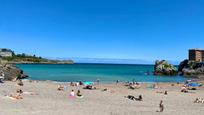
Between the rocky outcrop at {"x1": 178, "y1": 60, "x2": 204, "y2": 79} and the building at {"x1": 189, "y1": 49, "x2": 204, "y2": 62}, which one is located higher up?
the building at {"x1": 189, "y1": 49, "x2": 204, "y2": 62}

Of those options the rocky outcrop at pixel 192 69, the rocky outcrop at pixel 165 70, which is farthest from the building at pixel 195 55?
the rocky outcrop at pixel 165 70

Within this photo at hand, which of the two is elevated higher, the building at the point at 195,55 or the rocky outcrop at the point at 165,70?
the building at the point at 195,55

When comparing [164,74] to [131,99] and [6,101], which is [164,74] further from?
[6,101]

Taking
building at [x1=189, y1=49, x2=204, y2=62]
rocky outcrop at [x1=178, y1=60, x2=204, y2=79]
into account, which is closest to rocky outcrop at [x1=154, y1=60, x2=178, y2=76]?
rocky outcrop at [x1=178, y1=60, x2=204, y2=79]

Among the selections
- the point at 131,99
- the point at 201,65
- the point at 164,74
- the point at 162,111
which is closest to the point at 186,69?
the point at 201,65

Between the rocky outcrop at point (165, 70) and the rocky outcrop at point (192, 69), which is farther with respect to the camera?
the rocky outcrop at point (192, 69)

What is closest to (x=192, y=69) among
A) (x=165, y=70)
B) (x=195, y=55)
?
(x=165, y=70)

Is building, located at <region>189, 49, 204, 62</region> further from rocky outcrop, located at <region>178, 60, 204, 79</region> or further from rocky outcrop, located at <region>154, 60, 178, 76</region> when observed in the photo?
rocky outcrop, located at <region>154, 60, 178, 76</region>

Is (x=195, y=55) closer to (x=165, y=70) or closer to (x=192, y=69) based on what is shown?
(x=192, y=69)

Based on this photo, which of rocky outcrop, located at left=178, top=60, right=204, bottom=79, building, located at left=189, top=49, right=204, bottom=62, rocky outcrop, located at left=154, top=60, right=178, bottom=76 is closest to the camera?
rocky outcrop, located at left=154, top=60, right=178, bottom=76

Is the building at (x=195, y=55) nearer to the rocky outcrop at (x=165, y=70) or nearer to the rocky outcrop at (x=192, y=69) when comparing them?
the rocky outcrop at (x=192, y=69)

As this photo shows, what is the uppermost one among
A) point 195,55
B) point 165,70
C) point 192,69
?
point 195,55

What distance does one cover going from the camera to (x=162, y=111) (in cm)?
3059

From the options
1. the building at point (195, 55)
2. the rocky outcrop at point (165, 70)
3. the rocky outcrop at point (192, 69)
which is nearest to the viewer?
the rocky outcrop at point (165, 70)
